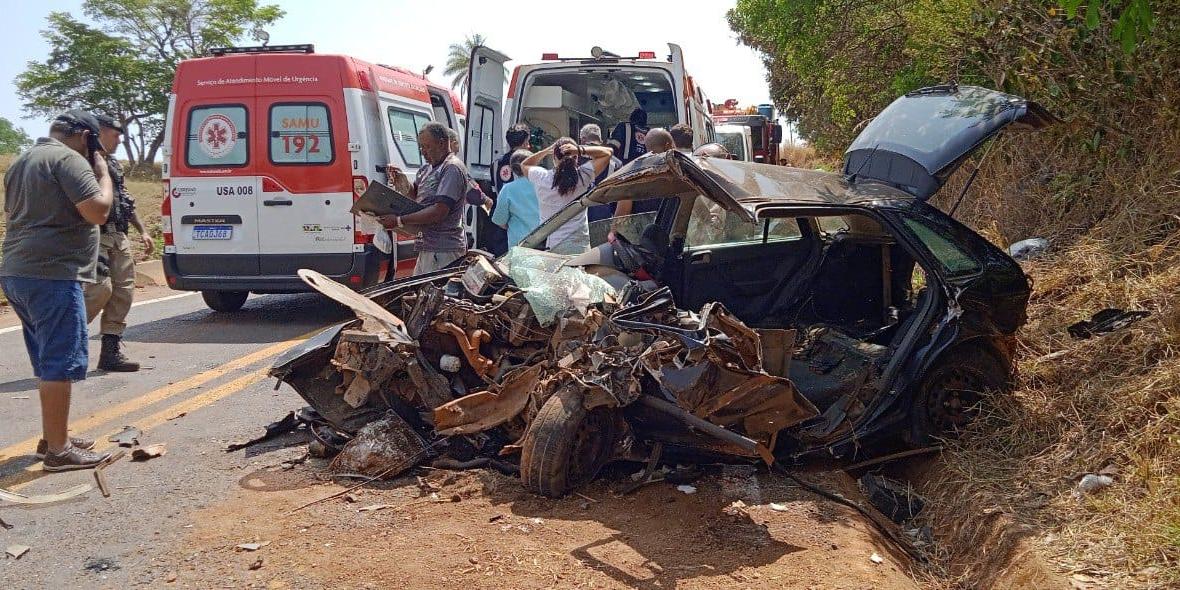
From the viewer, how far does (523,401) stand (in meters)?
4.42

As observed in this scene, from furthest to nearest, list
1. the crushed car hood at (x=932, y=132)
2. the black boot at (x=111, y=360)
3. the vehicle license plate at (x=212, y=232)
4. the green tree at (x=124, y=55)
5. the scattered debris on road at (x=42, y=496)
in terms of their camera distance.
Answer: the green tree at (x=124, y=55) → the vehicle license plate at (x=212, y=232) → the black boot at (x=111, y=360) → the crushed car hood at (x=932, y=132) → the scattered debris on road at (x=42, y=496)

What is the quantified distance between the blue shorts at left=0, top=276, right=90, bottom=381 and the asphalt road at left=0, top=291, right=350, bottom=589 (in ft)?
1.68

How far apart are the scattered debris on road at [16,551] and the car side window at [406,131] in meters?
6.15

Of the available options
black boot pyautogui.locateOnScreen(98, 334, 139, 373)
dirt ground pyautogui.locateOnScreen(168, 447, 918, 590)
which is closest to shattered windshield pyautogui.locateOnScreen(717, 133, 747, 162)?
black boot pyautogui.locateOnScreen(98, 334, 139, 373)

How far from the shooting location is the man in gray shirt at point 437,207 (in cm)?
658

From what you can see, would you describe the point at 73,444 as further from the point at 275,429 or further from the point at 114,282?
the point at 114,282

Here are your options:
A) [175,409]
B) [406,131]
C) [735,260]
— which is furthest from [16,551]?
[406,131]

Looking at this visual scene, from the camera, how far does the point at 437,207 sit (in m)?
6.58

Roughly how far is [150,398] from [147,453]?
1362 mm

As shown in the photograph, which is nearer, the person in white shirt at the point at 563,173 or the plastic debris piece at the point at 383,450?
the plastic debris piece at the point at 383,450

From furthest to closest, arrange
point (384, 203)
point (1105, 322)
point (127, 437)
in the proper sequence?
point (384, 203) < point (1105, 322) < point (127, 437)

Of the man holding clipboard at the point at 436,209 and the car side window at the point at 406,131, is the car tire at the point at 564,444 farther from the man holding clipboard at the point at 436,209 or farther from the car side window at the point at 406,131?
the car side window at the point at 406,131

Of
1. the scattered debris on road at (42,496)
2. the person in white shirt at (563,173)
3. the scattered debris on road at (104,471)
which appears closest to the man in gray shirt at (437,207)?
the person in white shirt at (563,173)

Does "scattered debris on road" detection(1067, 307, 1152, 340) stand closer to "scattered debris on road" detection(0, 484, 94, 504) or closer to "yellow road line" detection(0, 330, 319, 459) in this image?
"scattered debris on road" detection(0, 484, 94, 504)
